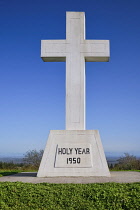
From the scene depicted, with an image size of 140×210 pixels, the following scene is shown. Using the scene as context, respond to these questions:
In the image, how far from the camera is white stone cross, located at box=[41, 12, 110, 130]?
891 cm

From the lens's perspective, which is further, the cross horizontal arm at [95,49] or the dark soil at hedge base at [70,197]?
the cross horizontal arm at [95,49]

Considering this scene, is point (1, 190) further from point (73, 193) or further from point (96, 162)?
point (96, 162)

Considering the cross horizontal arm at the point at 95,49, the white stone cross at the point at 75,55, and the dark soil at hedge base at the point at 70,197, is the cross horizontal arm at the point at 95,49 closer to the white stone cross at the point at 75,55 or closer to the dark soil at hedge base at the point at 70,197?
the white stone cross at the point at 75,55

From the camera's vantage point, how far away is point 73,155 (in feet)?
28.2

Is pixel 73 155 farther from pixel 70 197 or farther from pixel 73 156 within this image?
pixel 70 197

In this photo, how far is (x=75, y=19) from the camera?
960cm

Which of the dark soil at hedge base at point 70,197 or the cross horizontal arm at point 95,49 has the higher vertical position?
the cross horizontal arm at point 95,49

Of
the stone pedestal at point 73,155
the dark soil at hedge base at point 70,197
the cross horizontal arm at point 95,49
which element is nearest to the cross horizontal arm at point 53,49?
the cross horizontal arm at point 95,49

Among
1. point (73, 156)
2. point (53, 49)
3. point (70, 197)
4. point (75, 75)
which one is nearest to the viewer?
point (70, 197)

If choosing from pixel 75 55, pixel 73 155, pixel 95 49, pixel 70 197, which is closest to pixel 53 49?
pixel 75 55

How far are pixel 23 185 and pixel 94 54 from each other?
495 cm

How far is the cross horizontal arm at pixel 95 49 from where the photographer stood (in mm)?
9367

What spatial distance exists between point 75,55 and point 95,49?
2.26 feet

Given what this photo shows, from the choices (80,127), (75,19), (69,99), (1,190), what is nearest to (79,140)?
(80,127)
